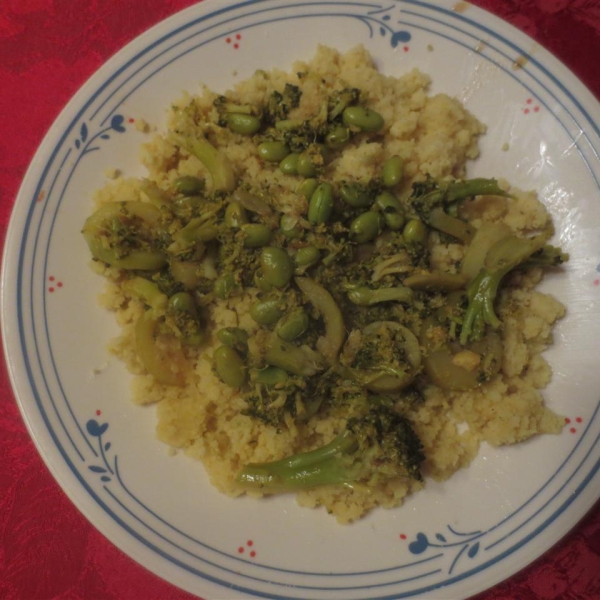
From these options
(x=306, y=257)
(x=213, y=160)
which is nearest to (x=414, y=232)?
(x=306, y=257)

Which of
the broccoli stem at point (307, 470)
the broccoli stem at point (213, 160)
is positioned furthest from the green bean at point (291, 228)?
the broccoli stem at point (307, 470)

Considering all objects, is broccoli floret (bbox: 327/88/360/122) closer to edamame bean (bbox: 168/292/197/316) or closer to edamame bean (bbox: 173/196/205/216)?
edamame bean (bbox: 173/196/205/216)

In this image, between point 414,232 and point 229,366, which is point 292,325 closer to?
point 229,366

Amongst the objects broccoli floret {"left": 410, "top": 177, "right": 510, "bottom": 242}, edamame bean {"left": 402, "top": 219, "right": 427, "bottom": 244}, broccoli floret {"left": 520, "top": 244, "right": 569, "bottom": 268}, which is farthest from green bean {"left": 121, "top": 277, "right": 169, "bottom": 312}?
broccoli floret {"left": 520, "top": 244, "right": 569, "bottom": 268}

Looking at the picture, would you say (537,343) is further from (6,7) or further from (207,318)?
(6,7)

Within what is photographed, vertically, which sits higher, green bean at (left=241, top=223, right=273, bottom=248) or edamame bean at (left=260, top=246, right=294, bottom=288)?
green bean at (left=241, top=223, right=273, bottom=248)

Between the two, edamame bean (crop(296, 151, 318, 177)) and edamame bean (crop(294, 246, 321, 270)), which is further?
edamame bean (crop(296, 151, 318, 177))
